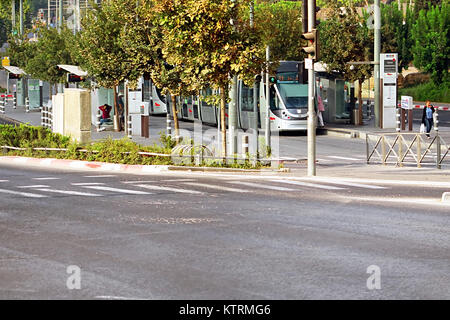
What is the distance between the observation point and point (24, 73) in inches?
2591

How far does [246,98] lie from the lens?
143ft

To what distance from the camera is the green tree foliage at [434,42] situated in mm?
69562

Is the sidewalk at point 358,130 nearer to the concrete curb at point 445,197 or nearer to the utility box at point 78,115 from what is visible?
the utility box at point 78,115

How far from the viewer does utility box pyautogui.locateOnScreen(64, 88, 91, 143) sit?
32500mm

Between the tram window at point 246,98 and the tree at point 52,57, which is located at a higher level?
the tree at point 52,57

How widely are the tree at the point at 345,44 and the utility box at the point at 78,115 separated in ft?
57.3

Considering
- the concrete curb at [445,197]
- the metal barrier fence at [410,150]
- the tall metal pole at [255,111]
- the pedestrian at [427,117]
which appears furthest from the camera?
the pedestrian at [427,117]

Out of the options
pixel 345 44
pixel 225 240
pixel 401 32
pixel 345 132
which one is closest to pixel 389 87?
pixel 345 132

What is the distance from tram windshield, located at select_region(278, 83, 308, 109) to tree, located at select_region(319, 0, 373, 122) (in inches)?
179

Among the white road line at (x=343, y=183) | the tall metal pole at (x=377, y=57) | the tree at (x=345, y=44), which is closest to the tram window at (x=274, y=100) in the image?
the tree at (x=345, y=44)

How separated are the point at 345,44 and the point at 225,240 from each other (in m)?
33.6

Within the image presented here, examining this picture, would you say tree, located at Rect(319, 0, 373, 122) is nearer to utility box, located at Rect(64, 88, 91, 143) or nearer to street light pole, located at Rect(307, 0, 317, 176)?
utility box, located at Rect(64, 88, 91, 143)

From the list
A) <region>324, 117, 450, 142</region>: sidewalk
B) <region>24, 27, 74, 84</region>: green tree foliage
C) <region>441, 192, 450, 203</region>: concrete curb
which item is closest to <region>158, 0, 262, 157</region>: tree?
<region>441, 192, 450, 203</region>: concrete curb
